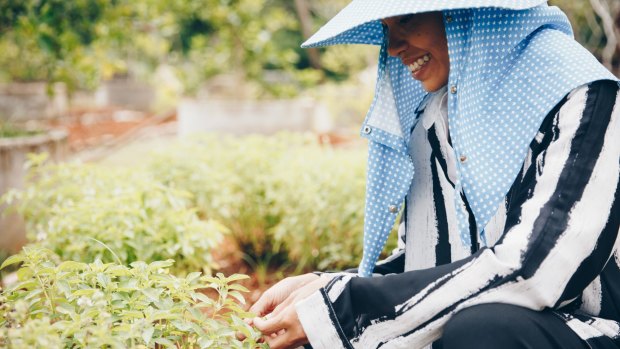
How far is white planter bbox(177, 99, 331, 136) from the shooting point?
8.68 meters

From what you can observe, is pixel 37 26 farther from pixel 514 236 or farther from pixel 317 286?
pixel 514 236

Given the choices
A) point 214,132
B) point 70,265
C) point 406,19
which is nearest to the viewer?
point 70,265

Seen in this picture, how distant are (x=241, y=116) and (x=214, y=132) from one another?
7.85ft

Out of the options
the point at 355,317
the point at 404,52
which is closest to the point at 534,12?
the point at 404,52

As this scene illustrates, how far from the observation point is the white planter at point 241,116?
8680 millimetres

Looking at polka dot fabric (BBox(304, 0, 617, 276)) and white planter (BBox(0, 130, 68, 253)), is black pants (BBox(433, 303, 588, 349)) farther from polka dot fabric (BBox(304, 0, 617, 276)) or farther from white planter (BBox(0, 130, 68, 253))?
white planter (BBox(0, 130, 68, 253))

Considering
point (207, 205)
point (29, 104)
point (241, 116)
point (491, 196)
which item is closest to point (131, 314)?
point (491, 196)

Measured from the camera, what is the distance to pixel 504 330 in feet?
4.40

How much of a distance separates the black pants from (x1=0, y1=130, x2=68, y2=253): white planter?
10.9 feet

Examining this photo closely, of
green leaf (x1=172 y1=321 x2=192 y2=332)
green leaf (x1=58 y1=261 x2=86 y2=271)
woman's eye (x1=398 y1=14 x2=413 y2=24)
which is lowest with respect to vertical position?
green leaf (x1=172 y1=321 x2=192 y2=332)

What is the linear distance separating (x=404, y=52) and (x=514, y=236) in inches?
25.4

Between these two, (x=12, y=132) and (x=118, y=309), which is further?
(x=12, y=132)

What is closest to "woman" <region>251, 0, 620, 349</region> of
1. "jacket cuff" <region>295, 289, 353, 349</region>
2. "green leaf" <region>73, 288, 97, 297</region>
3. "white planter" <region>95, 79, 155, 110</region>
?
"jacket cuff" <region>295, 289, 353, 349</region>

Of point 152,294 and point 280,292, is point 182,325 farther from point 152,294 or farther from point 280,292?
point 280,292
